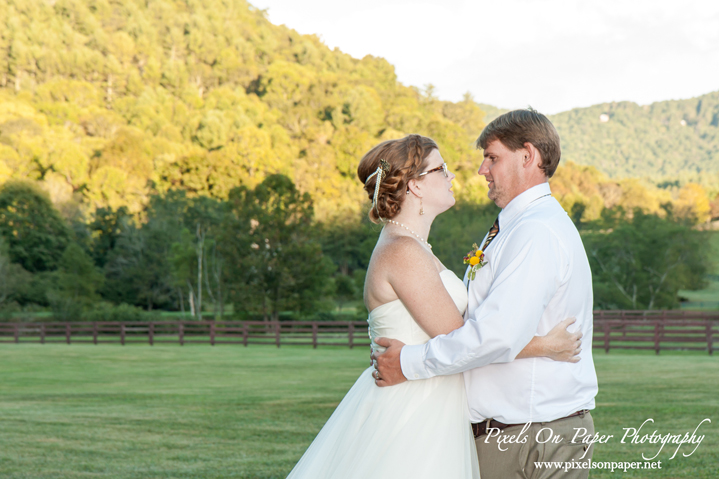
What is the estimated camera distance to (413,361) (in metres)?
2.66

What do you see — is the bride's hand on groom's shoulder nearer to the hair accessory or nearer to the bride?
the bride

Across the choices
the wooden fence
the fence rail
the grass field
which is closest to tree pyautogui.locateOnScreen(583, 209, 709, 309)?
the fence rail

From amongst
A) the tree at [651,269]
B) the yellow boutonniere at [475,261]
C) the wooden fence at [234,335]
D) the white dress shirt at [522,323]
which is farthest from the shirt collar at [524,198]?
the tree at [651,269]

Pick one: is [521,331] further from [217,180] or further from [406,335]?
[217,180]

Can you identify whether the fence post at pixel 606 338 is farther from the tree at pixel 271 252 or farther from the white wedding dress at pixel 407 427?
the white wedding dress at pixel 407 427

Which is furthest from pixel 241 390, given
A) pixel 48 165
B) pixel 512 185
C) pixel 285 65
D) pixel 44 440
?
pixel 285 65

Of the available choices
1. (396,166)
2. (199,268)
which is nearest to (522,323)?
(396,166)

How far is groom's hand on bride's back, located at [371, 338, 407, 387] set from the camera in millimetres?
2777

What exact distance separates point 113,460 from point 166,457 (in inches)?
24.0

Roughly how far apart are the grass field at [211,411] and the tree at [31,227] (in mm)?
31896

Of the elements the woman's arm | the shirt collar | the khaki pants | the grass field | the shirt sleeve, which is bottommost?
the grass field

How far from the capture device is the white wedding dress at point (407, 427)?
2801 millimetres

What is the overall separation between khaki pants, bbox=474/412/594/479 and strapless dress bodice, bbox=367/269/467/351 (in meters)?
0.52

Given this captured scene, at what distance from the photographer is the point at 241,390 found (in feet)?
50.1
